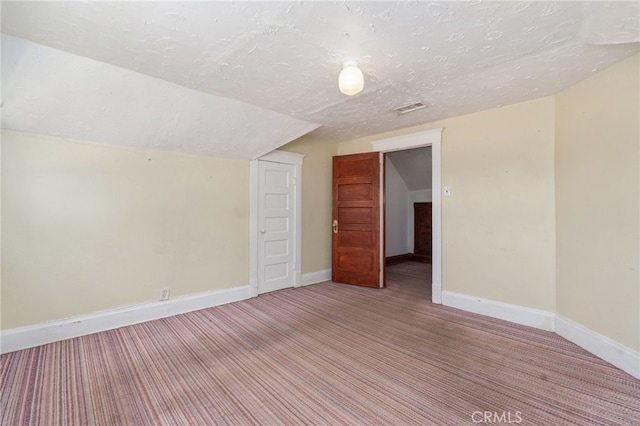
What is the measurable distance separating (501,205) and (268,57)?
289 cm

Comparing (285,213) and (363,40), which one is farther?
(285,213)

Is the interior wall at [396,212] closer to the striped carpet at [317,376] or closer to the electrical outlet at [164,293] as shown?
the striped carpet at [317,376]

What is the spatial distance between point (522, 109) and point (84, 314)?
16.4 feet

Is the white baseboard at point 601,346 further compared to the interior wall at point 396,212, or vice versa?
the interior wall at point 396,212

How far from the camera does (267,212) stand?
13.3 feet

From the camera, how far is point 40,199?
2.45 metres

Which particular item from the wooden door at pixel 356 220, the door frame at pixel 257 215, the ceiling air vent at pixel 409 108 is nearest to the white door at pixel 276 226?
the door frame at pixel 257 215

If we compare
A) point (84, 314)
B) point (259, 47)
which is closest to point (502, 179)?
point (259, 47)

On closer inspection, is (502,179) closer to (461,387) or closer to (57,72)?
(461,387)

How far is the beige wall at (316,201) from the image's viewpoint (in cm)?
450

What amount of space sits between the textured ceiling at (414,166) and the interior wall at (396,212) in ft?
0.40

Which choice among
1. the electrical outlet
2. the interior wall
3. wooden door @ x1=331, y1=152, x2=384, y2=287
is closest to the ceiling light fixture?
wooden door @ x1=331, y1=152, x2=384, y2=287

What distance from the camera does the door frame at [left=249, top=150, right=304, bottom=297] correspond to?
152 inches

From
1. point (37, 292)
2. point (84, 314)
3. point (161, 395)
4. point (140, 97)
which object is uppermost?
point (140, 97)
